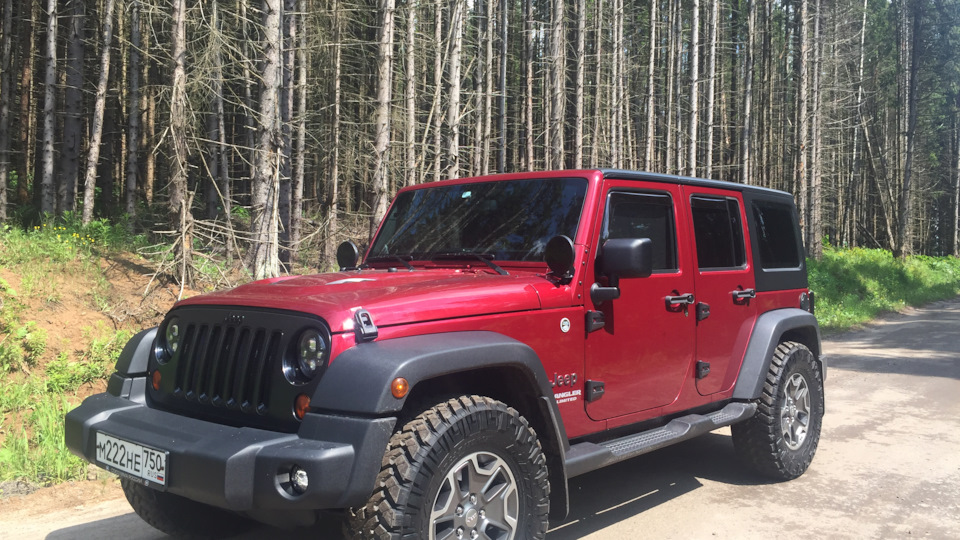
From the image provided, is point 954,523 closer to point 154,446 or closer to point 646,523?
point 646,523

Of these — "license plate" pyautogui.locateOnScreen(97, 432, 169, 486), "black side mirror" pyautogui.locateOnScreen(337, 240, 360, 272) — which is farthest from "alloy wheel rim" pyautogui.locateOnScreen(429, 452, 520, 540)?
"black side mirror" pyautogui.locateOnScreen(337, 240, 360, 272)

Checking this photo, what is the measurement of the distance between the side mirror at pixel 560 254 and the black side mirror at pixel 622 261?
8.0 inches

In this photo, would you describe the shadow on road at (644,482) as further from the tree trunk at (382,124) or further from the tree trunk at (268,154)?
Result: the tree trunk at (382,124)

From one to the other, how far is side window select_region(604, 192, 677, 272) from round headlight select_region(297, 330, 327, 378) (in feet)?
5.86

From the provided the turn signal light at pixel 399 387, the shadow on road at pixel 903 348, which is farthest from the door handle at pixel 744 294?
the shadow on road at pixel 903 348

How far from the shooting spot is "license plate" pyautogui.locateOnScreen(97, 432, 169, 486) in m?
2.80

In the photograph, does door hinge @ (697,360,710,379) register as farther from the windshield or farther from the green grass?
the green grass

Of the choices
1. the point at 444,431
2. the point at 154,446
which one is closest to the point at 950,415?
the point at 444,431

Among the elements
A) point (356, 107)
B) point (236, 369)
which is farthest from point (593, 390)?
point (356, 107)

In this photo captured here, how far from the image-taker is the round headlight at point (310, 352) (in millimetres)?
2824

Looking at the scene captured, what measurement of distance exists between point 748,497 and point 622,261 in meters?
2.18

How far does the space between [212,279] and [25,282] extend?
7.16 feet

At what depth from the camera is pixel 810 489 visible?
15.8 ft

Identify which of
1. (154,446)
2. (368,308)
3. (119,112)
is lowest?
(154,446)
